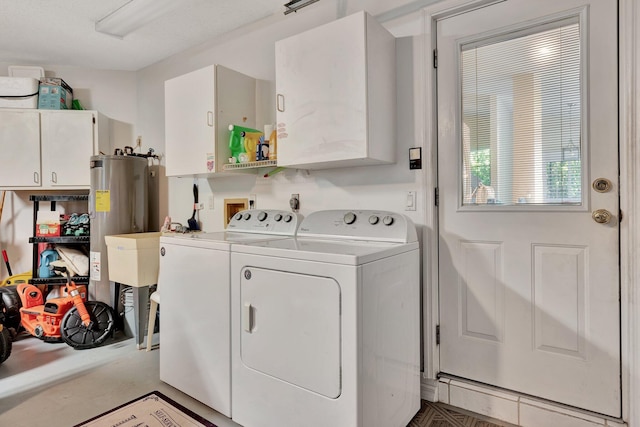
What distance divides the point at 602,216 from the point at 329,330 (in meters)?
1.30

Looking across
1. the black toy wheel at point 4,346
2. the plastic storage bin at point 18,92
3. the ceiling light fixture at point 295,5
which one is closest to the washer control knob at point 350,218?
the ceiling light fixture at point 295,5

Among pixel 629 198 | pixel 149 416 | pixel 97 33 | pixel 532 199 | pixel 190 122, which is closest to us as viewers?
pixel 629 198

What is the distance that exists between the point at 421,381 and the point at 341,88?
1.68 meters

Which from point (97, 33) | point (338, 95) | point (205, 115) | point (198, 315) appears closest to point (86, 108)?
point (97, 33)

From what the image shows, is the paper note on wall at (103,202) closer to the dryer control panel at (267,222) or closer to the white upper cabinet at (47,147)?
the white upper cabinet at (47,147)

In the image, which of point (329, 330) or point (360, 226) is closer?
point (329, 330)

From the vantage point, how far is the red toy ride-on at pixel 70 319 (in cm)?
280

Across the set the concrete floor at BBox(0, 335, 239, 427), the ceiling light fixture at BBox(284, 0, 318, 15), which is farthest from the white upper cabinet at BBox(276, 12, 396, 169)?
the concrete floor at BBox(0, 335, 239, 427)

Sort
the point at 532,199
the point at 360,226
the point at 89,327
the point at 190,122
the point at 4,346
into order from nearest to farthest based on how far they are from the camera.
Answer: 1. the point at 532,199
2. the point at 360,226
3. the point at 4,346
4. the point at 190,122
5. the point at 89,327

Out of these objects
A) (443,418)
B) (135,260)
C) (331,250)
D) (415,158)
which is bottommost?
(443,418)

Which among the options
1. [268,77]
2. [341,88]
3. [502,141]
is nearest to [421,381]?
[502,141]

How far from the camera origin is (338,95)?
6.24 feet

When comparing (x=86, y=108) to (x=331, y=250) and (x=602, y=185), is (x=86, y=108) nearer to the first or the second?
(x=331, y=250)

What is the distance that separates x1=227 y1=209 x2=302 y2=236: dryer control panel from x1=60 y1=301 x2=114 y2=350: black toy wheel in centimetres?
133
